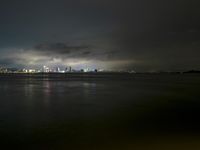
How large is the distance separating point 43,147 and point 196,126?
8696 millimetres

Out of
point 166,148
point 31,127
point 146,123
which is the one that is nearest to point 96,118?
point 146,123

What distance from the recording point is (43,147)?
10.1 m

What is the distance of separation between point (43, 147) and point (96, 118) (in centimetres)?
697

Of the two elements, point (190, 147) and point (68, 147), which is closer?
point (190, 147)

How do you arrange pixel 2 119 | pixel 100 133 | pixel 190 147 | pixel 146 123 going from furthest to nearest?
pixel 2 119 → pixel 146 123 → pixel 100 133 → pixel 190 147

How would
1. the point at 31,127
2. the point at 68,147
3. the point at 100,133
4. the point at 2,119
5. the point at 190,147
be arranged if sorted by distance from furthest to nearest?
the point at 2,119 < the point at 31,127 < the point at 100,133 < the point at 68,147 < the point at 190,147

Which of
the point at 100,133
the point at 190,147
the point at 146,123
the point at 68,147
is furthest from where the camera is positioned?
the point at 146,123

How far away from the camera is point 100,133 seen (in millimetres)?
12484

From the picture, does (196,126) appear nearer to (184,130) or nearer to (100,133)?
(184,130)

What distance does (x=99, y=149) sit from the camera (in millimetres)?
9828

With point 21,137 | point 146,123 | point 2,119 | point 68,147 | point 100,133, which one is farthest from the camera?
point 2,119

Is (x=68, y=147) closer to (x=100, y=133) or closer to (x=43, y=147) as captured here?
(x=43, y=147)

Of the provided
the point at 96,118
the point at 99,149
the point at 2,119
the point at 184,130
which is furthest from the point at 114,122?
the point at 2,119

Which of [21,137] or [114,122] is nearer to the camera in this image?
[21,137]
